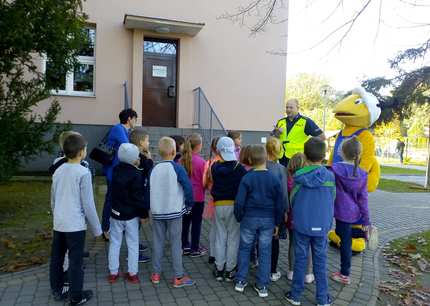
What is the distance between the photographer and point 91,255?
504cm

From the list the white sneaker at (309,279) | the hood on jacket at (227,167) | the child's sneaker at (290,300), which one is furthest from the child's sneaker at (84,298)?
the white sneaker at (309,279)

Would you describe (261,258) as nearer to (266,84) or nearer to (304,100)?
(266,84)

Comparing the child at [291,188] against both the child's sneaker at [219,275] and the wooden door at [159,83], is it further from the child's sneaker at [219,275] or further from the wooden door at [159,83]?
the wooden door at [159,83]

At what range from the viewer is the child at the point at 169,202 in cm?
409

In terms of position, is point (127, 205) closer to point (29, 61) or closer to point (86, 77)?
point (29, 61)

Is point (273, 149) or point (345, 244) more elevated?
point (273, 149)

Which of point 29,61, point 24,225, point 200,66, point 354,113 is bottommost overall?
point 24,225

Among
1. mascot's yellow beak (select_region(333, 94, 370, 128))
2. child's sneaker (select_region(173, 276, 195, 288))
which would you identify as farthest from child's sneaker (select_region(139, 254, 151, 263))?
mascot's yellow beak (select_region(333, 94, 370, 128))

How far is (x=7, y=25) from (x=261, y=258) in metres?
5.04

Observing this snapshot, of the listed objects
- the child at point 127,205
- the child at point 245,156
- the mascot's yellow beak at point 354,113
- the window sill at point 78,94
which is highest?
the window sill at point 78,94

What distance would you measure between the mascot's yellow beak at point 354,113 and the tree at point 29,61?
15.2 ft

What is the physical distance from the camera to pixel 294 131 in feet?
20.4

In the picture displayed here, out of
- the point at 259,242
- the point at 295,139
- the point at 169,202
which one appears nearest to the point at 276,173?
the point at 259,242

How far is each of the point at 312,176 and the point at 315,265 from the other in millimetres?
889
